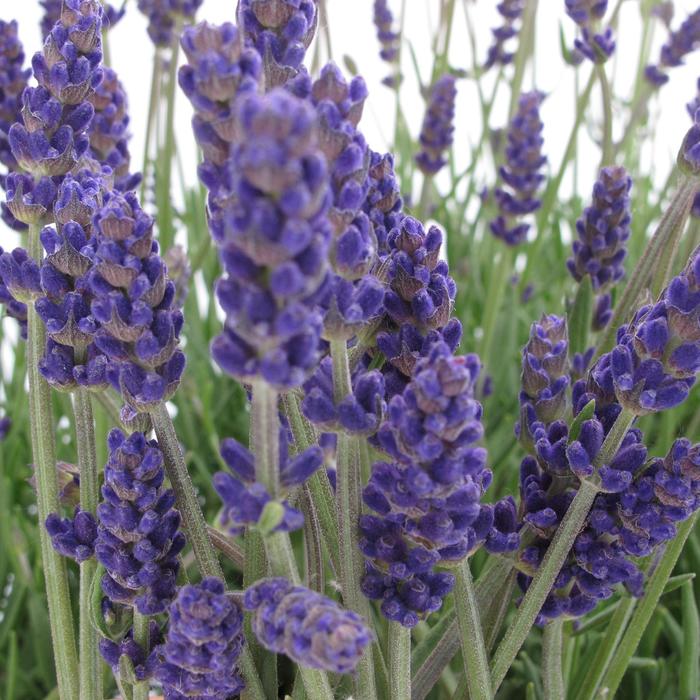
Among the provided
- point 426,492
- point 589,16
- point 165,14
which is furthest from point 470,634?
point 165,14

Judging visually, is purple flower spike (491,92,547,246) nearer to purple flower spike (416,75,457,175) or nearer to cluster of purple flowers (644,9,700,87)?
purple flower spike (416,75,457,175)

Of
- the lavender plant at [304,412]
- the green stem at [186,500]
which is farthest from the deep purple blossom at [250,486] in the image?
the green stem at [186,500]

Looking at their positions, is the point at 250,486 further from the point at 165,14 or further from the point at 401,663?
the point at 165,14

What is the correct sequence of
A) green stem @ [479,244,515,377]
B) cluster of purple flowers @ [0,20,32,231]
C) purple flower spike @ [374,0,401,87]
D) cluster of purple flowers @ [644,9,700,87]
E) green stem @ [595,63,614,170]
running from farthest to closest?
purple flower spike @ [374,0,401,87] → cluster of purple flowers @ [644,9,700,87] → green stem @ [479,244,515,377] → green stem @ [595,63,614,170] → cluster of purple flowers @ [0,20,32,231]

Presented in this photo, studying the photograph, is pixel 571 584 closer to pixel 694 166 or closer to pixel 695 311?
pixel 695 311

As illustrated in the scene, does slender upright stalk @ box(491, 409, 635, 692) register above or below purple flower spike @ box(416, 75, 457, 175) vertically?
below

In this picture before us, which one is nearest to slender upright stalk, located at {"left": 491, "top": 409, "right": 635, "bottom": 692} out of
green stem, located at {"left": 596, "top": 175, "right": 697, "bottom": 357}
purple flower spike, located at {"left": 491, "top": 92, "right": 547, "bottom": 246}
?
green stem, located at {"left": 596, "top": 175, "right": 697, "bottom": 357}
